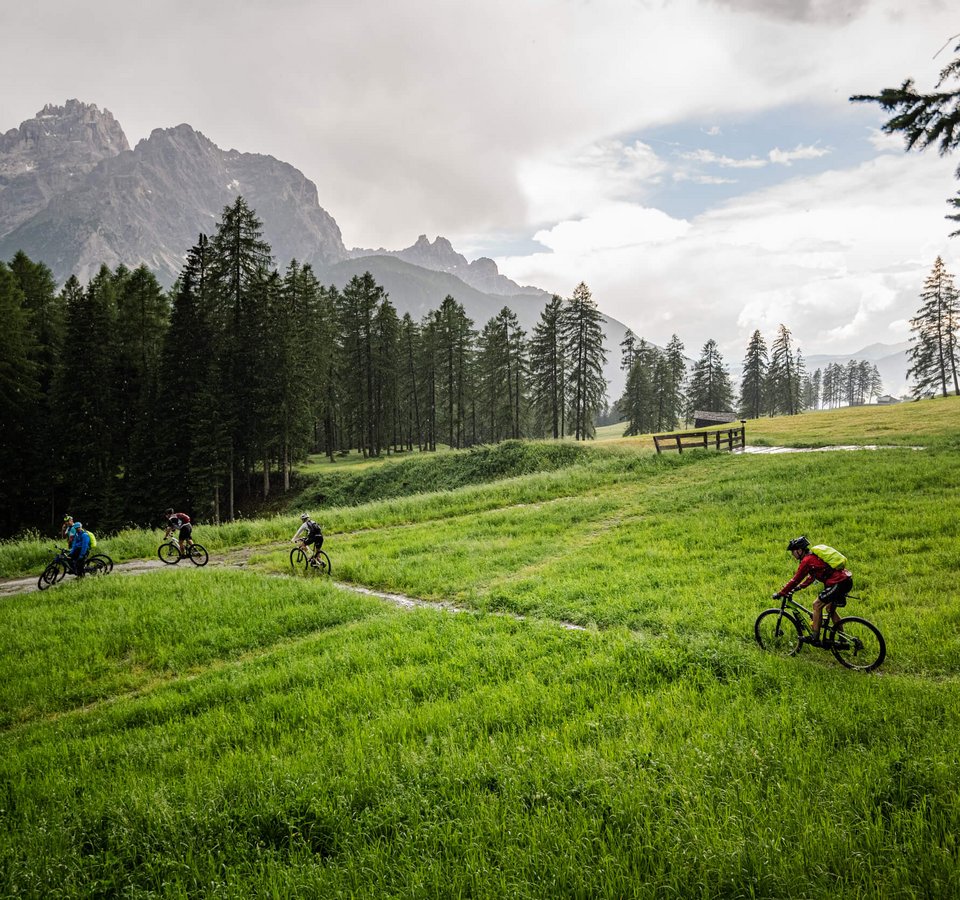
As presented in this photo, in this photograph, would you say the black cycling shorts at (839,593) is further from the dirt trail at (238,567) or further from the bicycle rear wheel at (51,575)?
the bicycle rear wheel at (51,575)

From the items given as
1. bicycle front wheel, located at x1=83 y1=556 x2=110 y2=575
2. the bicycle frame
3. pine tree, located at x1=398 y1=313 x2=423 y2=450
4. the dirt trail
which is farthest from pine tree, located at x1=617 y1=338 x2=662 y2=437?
the bicycle frame

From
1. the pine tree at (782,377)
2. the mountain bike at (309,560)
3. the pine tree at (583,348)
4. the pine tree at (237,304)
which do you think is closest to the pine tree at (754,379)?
the pine tree at (782,377)

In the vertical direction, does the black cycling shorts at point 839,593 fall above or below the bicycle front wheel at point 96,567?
above

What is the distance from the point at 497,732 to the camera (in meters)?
6.18

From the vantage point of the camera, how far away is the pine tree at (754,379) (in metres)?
85.0

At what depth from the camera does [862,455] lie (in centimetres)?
2425

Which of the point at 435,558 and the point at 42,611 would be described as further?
the point at 435,558

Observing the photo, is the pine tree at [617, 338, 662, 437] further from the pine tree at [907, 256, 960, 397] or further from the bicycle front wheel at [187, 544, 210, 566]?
the bicycle front wheel at [187, 544, 210, 566]

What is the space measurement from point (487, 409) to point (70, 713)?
63.1 m

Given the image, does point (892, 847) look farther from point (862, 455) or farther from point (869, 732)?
point (862, 455)

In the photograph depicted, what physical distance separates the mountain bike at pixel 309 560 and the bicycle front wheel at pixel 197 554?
13.8 feet

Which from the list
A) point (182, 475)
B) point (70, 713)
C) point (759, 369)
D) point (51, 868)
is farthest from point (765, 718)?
point (759, 369)

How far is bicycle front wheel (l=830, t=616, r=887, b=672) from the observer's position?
7.73m

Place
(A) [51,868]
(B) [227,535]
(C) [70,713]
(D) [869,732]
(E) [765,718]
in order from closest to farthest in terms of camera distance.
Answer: (A) [51,868], (D) [869,732], (E) [765,718], (C) [70,713], (B) [227,535]
